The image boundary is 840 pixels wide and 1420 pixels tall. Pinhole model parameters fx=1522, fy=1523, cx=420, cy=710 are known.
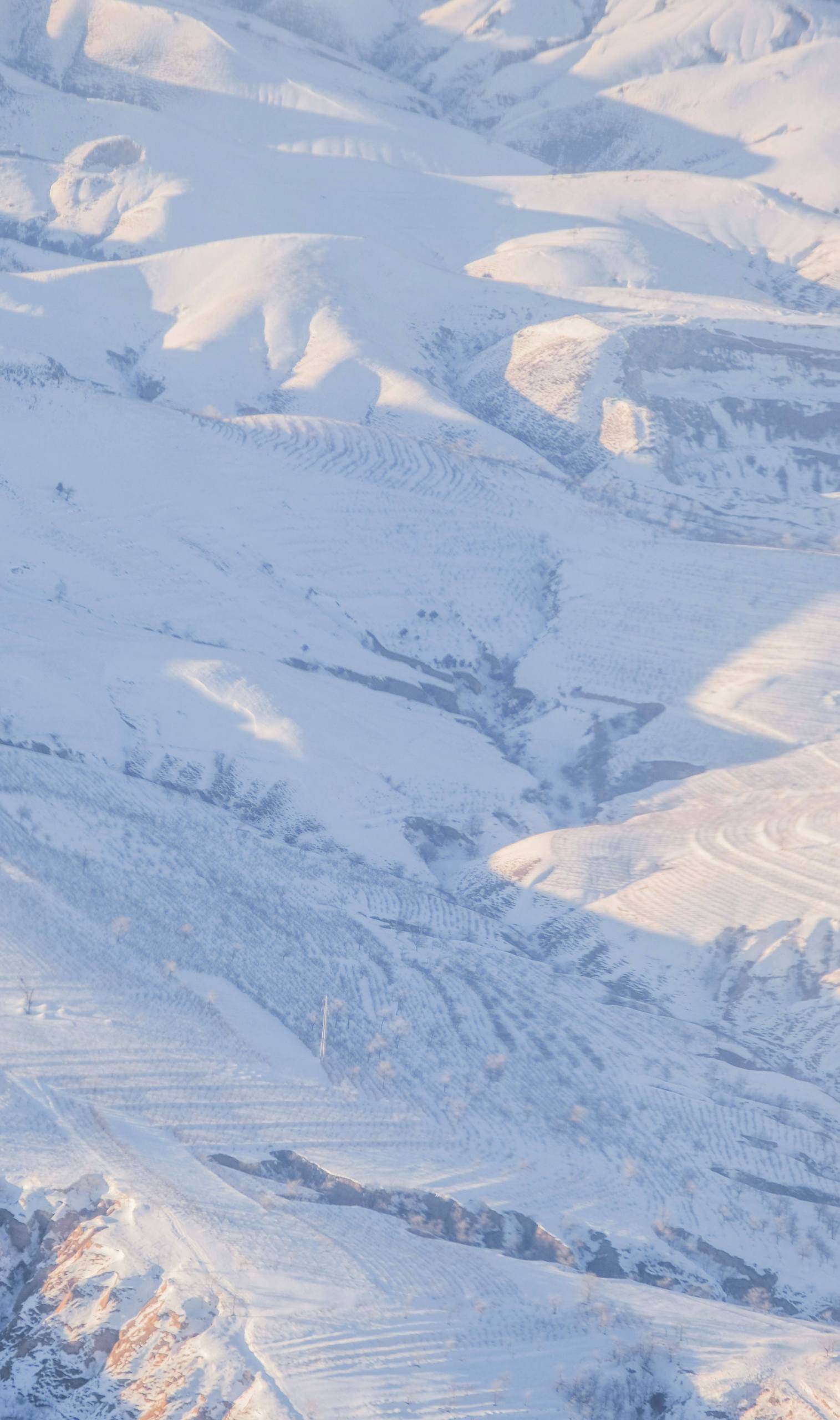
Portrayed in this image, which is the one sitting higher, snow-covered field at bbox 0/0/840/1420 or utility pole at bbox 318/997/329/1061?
snow-covered field at bbox 0/0/840/1420

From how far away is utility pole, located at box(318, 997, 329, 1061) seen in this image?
31406mm

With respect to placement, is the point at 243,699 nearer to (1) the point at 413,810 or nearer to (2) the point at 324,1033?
(1) the point at 413,810

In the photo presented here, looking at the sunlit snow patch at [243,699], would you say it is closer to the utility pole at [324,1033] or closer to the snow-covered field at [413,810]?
the snow-covered field at [413,810]

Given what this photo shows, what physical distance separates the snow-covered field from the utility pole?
0.48 feet

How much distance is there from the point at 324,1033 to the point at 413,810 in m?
9.16

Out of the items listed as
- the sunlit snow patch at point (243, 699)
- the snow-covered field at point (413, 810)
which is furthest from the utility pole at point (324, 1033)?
the sunlit snow patch at point (243, 699)

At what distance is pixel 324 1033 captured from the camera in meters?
32.0

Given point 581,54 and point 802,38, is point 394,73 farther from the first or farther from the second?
point 802,38

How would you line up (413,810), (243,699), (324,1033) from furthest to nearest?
(243,699) < (413,810) < (324,1033)

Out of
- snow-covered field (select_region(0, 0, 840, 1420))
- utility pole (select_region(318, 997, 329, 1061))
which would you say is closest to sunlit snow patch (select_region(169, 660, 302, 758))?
snow-covered field (select_region(0, 0, 840, 1420))

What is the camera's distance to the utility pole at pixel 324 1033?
31.4 m

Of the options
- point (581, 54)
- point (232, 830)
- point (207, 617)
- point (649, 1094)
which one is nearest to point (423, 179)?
point (581, 54)

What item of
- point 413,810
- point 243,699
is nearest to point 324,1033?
point 413,810

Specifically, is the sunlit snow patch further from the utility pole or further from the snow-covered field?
the utility pole
